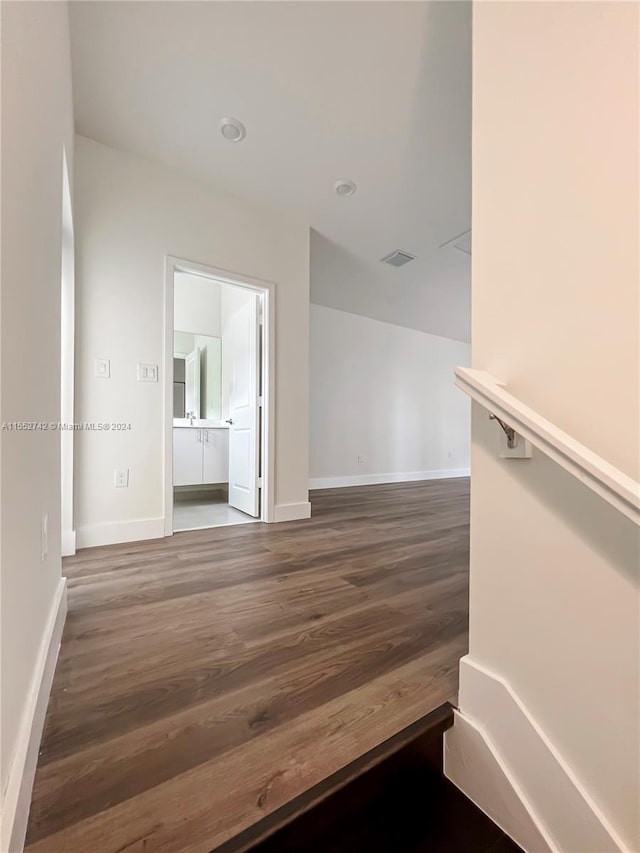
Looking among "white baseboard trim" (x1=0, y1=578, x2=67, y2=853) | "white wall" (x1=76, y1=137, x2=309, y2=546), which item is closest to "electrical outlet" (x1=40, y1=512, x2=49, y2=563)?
"white baseboard trim" (x1=0, y1=578, x2=67, y2=853)

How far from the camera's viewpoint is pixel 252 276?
A: 2.98 meters

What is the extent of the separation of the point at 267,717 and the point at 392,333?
545cm

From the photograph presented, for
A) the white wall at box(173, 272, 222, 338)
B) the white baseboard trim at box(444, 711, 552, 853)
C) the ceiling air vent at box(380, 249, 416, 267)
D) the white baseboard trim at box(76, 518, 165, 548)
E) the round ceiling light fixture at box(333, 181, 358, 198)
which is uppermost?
the round ceiling light fixture at box(333, 181, 358, 198)

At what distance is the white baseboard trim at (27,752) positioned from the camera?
23.2 inches

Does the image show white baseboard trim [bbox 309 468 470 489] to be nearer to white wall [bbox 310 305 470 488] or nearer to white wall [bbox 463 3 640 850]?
white wall [bbox 310 305 470 488]

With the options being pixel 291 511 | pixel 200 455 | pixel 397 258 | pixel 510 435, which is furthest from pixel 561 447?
pixel 397 258

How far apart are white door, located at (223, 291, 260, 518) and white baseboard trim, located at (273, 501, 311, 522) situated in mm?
193

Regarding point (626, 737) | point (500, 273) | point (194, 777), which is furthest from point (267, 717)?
point (500, 273)

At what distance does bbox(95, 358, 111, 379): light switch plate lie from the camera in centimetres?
241

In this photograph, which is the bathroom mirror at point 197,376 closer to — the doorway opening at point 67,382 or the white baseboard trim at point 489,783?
the doorway opening at point 67,382

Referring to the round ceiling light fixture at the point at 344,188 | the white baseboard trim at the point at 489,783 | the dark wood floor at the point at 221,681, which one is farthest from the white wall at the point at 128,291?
the white baseboard trim at the point at 489,783

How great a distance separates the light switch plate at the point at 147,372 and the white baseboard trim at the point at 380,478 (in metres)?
2.82

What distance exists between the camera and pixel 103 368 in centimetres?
242

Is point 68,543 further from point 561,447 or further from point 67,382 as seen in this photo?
point 561,447
